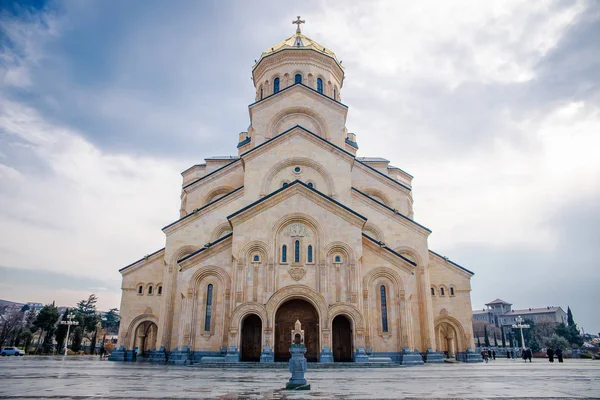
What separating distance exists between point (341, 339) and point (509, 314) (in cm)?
9520

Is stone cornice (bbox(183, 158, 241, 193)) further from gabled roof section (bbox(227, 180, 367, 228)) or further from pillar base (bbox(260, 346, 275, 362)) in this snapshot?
pillar base (bbox(260, 346, 275, 362))

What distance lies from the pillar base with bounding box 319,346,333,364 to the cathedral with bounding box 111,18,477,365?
47mm

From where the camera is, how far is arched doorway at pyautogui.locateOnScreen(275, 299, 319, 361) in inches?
811

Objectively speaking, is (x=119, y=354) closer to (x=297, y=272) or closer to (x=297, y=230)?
(x=297, y=272)

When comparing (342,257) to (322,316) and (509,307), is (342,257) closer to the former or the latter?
(322,316)

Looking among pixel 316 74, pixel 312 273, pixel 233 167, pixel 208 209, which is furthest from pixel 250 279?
pixel 316 74

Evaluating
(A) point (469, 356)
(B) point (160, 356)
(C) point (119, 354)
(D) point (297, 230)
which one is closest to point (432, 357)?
(A) point (469, 356)

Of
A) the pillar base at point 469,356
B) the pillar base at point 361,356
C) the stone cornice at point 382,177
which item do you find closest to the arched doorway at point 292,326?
the pillar base at point 361,356

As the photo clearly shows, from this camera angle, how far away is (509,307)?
10431 cm

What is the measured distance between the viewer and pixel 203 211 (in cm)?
2438

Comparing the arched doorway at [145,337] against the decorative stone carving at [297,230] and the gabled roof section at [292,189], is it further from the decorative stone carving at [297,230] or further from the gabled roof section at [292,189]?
the decorative stone carving at [297,230]

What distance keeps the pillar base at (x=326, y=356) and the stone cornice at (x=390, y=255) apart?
5736 mm

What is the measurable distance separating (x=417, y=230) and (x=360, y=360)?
361 inches

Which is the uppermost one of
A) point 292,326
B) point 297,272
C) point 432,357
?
point 297,272
